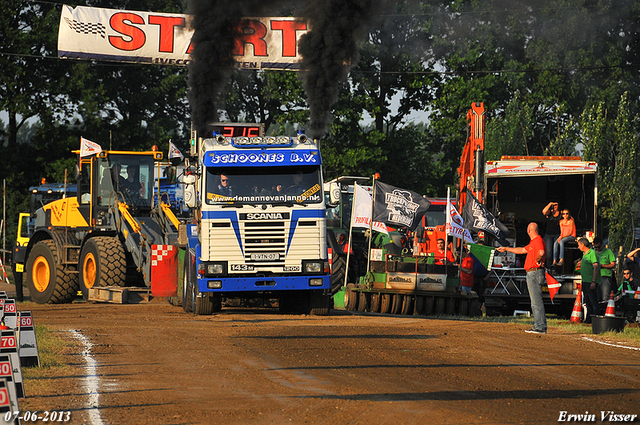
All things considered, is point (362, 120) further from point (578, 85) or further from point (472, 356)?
point (472, 356)

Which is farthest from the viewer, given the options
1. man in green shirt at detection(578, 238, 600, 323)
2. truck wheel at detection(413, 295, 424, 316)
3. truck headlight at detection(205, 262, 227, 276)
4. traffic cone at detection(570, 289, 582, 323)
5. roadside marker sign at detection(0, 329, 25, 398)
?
truck wheel at detection(413, 295, 424, 316)

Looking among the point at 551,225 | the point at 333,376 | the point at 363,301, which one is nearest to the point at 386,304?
the point at 363,301

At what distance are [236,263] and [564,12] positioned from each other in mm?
37487

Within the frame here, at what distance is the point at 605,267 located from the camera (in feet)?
61.1

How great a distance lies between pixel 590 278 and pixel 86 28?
20.2m

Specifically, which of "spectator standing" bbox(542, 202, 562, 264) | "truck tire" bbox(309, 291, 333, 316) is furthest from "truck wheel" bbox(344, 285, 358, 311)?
"spectator standing" bbox(542, 202, 562, 264)

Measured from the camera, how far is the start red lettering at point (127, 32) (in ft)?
103

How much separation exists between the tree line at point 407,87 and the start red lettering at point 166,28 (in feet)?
53.2

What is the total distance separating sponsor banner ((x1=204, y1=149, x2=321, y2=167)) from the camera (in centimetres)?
1742

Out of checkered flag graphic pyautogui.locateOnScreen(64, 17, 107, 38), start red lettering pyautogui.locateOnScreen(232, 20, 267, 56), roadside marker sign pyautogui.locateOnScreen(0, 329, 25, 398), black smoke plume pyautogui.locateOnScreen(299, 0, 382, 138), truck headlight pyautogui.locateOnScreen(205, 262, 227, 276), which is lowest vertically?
roadside marker sign pyautogui.locateOnScreen(0, 329, 25, 398)

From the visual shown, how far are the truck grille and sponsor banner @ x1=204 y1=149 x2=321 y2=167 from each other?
116 centimetres

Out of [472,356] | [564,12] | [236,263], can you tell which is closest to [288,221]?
[236,263]

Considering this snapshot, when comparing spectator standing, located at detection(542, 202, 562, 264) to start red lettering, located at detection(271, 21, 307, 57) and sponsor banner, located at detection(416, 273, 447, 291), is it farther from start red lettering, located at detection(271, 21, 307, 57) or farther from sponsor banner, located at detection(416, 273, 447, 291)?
start red lettering, located at detection(271, 21, 307, 57)

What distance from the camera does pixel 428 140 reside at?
53.9 metres
